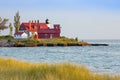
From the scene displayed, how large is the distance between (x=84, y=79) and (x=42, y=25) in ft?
382

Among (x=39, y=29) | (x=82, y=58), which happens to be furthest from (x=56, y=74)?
(x=39, y=29)

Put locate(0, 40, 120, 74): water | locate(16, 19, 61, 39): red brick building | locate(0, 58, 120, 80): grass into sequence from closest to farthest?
locate(0, 58, 120, 80): grass
locate(0, 40, 120, 74): water
locate(16, 19, 61, 39): red brick building

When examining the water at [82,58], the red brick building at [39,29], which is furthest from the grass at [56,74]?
the red brick building at [39,29]

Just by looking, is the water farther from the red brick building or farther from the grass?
the red brick building

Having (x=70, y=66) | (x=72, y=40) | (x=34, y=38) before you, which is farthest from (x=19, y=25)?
(x=70, y=66)

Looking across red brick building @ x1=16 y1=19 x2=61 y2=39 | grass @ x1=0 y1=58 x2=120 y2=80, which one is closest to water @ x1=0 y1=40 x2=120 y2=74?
grass @ x1=0 y1=58 x2=120 y2=80

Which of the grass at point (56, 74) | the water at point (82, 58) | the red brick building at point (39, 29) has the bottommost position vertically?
the water at point (82, 58)

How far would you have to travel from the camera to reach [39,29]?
420 ft

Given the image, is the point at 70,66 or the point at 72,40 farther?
the point at 72,40

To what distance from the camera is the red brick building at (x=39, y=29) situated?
128250 millimetres

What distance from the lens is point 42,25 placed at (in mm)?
131750

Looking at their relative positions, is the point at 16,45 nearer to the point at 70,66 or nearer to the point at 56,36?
the point at 56,36

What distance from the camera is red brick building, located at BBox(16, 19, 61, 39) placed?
421 feet

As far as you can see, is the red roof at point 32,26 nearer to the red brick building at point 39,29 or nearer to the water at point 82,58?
the red brick building at point 39,29
